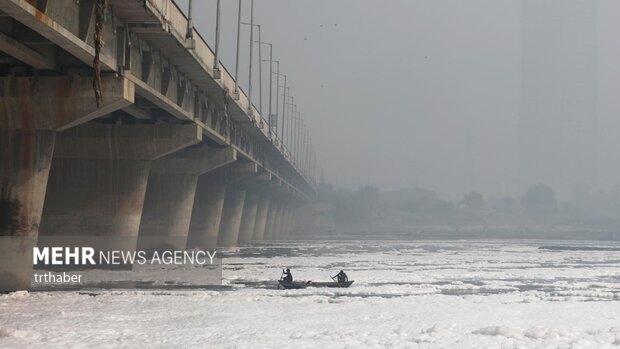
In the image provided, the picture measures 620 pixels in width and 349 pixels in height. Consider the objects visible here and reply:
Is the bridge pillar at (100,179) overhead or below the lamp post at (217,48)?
below

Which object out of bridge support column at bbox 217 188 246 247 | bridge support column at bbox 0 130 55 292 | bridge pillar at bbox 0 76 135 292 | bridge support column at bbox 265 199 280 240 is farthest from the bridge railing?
bridge support column at bbox 265 199 280 240

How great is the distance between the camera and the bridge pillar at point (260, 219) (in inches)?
4475

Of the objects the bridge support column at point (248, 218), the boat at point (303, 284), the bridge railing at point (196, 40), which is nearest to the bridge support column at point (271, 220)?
the bridge support column at point (248, 218)

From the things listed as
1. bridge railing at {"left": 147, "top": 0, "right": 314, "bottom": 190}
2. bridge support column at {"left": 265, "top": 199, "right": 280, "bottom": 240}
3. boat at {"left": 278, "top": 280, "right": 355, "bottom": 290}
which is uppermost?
bridge railing at {"left": 147, "top": 0, "right": 314, "bottom": 190}

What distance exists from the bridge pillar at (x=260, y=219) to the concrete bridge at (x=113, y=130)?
36.5 meters

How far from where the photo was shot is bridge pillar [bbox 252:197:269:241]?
114 m

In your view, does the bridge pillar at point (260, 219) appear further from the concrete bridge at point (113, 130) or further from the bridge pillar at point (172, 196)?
the bridge pillar at point (172, 196)

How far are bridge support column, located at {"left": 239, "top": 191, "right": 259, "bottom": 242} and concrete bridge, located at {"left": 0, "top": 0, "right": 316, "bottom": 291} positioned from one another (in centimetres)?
2462

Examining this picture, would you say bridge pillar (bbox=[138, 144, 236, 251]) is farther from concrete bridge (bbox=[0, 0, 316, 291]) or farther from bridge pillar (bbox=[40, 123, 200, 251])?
bridge pillar (bbox=[40, 123, 200, 251])

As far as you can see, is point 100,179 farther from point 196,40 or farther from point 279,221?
point 279,221

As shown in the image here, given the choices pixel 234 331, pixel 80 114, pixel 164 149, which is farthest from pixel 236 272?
pixel 234 331

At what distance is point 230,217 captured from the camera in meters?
86.9

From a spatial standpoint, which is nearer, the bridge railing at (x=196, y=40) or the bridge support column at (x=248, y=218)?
the bridge railing at (x=196, y=40)

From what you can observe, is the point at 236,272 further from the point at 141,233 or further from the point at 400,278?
the point at 141,233
